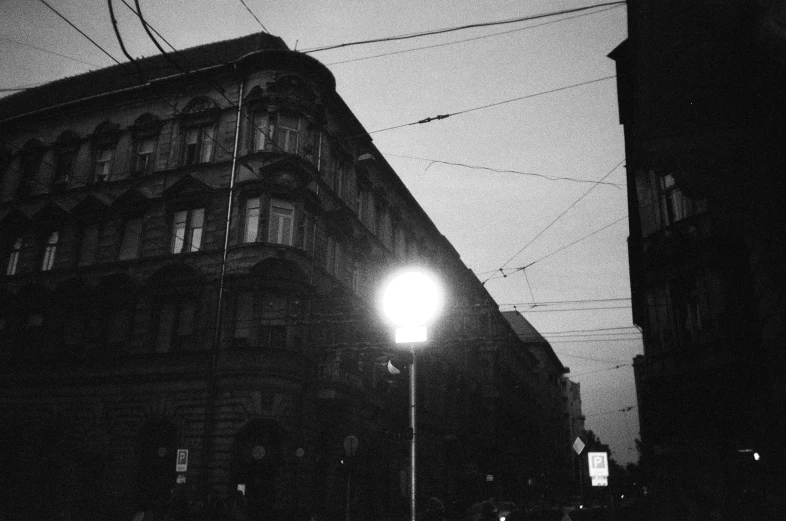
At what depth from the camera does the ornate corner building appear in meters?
19.3

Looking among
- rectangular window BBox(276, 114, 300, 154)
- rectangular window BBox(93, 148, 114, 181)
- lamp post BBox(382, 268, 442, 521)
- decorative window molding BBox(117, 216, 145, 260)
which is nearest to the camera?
lamp post BBox(382, 268, 442, 521)

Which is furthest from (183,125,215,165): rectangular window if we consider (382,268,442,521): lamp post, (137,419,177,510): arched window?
(382,268,442,521): lamp post

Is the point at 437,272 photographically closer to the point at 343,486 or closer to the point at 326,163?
the point at 326,163

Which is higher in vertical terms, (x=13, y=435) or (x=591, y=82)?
(x=591, y=82)

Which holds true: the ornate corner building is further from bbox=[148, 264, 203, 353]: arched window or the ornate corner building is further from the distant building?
the distant building

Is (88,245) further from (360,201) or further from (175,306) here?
(360,201)

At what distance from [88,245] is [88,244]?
44 millimetres

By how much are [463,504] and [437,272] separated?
17.8 metres

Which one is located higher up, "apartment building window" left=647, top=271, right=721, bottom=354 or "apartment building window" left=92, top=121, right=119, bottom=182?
"apartment building window" left=92, top=121, right=119, bottom=182

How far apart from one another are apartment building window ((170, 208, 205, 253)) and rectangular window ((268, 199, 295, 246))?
Answer: 284cm

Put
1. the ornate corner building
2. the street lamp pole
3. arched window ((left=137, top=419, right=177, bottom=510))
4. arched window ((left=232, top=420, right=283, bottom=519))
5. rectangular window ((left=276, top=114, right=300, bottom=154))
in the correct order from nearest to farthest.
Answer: the street lamp pole < arched window ((left=232, top=420, right=283, bottom=519)) < the ornate corner building < arched window ((left=137, top=419, right=177, bottom=510)) < rectangular window ((left=276, top=114, right=300, bottom=154))

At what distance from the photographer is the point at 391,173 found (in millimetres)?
31391

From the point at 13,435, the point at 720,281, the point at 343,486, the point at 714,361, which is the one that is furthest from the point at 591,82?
the point at 13,435

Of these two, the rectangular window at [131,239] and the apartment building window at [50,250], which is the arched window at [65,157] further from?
the rectangular window at [131,239]
